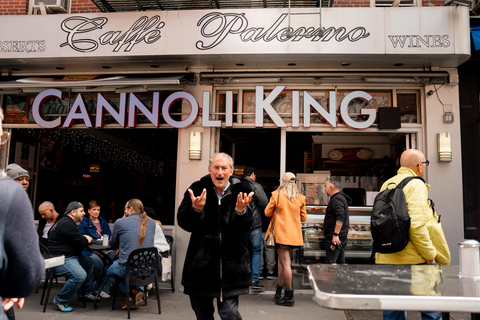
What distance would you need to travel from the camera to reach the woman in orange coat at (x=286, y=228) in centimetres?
583

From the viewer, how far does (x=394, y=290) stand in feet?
6.51

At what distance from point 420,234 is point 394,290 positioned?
5.34 feet

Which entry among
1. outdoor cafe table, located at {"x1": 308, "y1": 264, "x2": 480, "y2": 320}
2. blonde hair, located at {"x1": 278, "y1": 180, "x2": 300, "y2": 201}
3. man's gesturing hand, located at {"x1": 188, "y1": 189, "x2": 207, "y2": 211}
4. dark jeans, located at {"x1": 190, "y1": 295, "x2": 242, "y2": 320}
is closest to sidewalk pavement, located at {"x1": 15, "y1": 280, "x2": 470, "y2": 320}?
→ blonde hair, located at {"x1": 278, "y1": 180, "x2": 300, "y2": 201}

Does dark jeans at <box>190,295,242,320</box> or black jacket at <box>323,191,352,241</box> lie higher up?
black jacket at <box>323,191,352,241</box>

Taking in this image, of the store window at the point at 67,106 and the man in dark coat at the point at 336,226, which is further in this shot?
the store window at the point at 67,106

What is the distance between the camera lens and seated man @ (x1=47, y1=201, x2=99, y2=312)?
5492mm

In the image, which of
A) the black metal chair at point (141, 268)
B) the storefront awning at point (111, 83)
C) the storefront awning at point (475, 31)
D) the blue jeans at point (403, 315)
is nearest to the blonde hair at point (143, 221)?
the black metal chair at point (141, 268)

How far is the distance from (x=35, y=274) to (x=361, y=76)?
21.8 feet

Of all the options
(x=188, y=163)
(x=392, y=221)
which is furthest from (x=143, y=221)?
(x=392, y=221)

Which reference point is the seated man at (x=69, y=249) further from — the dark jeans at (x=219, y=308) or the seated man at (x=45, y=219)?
the dark jeans at (x=219, y=308)

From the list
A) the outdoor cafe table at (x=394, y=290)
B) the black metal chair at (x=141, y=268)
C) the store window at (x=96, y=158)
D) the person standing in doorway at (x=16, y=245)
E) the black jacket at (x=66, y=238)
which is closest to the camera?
the person standing in doorway at (x=16, y=245)

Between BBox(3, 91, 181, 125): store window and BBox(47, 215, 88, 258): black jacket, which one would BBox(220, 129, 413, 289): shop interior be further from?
BBox(47, 215, 88, 258): black jacket

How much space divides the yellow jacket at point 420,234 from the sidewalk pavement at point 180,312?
2.16 meters

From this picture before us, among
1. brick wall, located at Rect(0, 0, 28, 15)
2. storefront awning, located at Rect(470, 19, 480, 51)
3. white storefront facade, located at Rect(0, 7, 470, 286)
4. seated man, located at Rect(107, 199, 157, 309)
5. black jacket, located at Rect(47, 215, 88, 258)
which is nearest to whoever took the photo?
seated man, located at Rect(107, 199, 157, 309)
